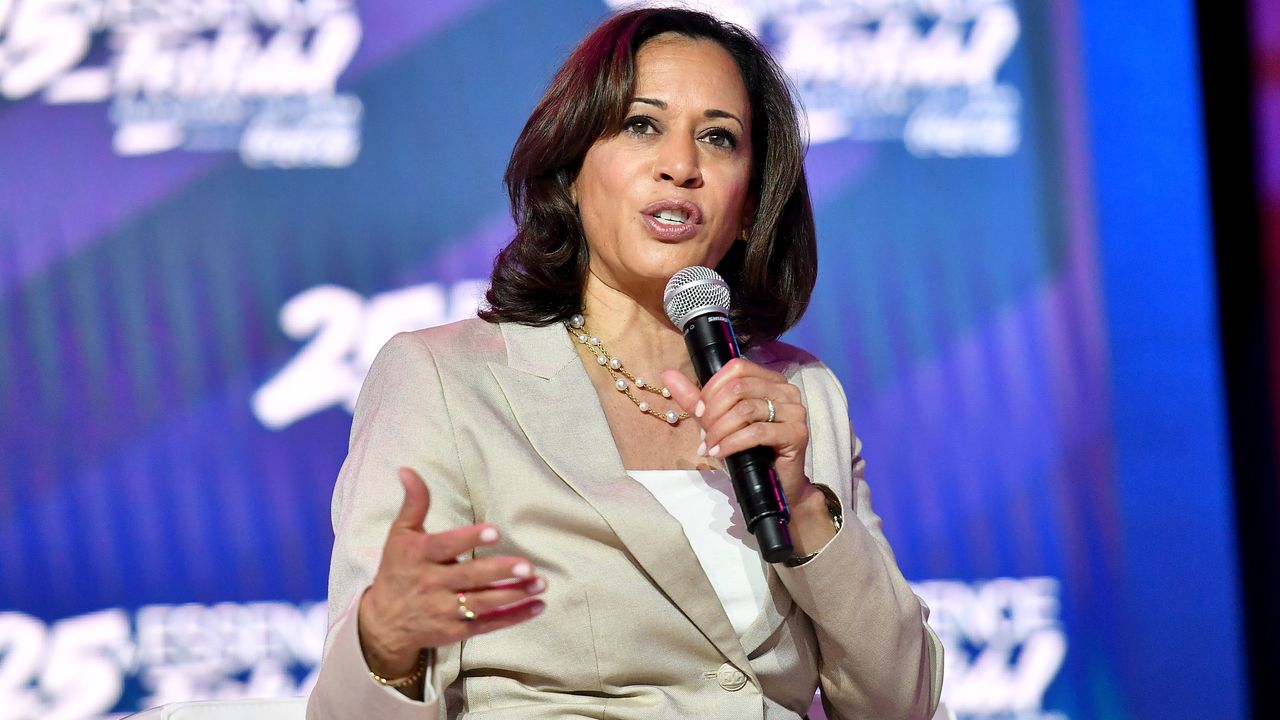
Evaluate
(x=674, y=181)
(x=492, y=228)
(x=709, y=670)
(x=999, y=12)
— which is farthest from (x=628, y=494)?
(x=999, y=12)

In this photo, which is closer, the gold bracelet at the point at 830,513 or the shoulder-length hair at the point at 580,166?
the gold bracelet at the point at 830,513

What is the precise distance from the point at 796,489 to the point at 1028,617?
189cm

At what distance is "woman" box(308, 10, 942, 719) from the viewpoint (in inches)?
57.6

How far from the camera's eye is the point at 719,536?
1737 mm

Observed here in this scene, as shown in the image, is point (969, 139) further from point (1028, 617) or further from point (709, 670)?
point (709, 670)

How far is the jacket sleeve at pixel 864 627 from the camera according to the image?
1.60 metres

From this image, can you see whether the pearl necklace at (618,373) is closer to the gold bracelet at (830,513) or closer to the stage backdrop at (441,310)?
the gold bracelet at (830,513)

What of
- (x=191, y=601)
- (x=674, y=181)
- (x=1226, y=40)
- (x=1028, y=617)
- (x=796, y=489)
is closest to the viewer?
(x=796, y=489)

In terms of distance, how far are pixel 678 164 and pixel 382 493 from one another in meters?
0.63

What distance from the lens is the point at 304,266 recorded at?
302 cm

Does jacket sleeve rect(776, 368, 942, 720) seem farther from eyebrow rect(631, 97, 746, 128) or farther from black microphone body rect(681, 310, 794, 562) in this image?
eyebrow rect(631, 97, 746, 128)

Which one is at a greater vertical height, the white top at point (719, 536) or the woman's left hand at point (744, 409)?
the woman's left hand at point (744, 409)

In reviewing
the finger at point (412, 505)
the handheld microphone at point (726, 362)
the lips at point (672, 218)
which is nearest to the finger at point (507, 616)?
the finger at point (412, 505)

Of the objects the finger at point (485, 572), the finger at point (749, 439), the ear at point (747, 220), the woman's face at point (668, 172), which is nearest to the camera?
the finger at point (485, 572)
